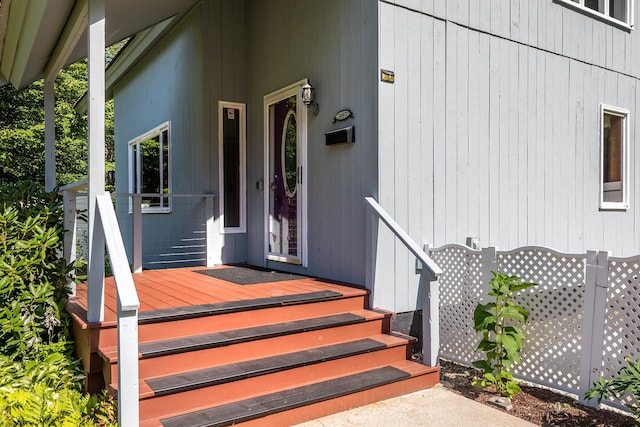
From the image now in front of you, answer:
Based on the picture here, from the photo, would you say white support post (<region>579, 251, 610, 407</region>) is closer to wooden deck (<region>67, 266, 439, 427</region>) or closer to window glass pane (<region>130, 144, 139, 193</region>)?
wooden deck (<region>67, 266, 439, 427</region>)

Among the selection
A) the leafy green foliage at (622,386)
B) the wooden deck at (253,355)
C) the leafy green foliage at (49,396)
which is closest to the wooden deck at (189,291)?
the wooden deck at (253,355)

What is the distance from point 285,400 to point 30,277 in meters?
2.10

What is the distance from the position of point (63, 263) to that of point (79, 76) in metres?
15.6

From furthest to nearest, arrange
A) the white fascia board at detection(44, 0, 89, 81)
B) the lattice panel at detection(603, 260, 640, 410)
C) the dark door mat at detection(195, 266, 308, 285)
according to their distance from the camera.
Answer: the dark door mat at detection(195, 266, 308, 285)
the white fascia board at detection(44, 0, 89, 81)
the lattice panel at detection(603, 260, 640, 410)

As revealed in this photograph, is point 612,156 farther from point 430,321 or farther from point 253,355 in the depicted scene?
point 253,355

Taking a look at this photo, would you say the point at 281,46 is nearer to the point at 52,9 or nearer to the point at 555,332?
the point at 52,9

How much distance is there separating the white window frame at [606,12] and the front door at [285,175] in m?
3.49

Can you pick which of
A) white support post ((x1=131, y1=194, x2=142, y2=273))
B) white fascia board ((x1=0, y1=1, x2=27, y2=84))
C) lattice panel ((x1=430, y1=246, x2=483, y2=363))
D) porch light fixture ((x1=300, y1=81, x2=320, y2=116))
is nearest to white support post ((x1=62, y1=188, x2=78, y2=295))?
white fascia board ((x1=0, y1=1, x2=27, y2=84))

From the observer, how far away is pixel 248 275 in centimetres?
507

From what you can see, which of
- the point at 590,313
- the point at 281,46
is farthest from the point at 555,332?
the point at 281,46

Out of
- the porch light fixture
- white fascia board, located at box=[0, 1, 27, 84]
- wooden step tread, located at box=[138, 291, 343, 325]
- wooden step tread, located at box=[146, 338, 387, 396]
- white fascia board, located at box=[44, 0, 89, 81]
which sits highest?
white fascia board, located at box=[0, 1, 27, 84]

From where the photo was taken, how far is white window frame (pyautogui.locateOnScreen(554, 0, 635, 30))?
5.74 metres

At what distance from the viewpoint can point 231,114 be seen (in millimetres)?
6207

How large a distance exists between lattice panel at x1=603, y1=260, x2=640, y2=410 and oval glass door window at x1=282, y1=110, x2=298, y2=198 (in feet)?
10.3
